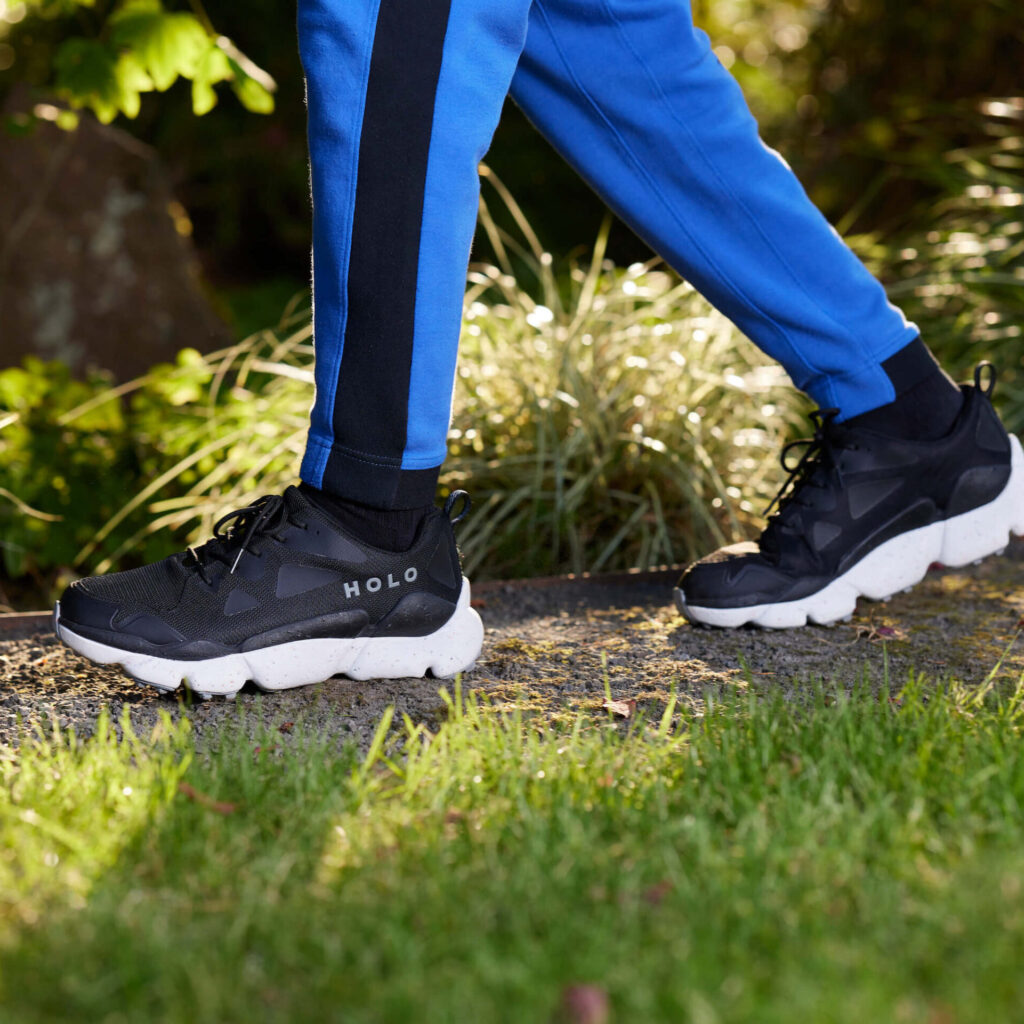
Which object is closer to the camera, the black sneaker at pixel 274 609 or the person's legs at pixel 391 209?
the person's legs at pixel 391 209

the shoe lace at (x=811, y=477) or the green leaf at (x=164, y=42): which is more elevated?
the green leaf at (x=164, y=42)

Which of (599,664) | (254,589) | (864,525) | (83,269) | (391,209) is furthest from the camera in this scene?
(83,269)

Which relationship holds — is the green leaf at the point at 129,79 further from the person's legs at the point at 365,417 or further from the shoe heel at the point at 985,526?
the shoe heel at the point at 985,526

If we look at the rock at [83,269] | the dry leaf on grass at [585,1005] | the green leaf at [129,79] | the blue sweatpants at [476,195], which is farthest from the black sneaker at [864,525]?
the rock at [83,269]

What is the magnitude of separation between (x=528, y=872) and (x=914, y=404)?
3.88ft

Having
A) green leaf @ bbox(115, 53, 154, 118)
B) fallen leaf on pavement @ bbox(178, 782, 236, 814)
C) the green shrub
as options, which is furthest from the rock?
fallen leaf on pavement @ bbox(178, 782, 236, 814)

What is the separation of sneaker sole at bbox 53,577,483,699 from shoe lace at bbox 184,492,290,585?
12 cm

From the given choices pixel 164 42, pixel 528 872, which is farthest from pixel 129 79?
pixel 528 872

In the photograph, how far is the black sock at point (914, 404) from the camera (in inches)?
73.6

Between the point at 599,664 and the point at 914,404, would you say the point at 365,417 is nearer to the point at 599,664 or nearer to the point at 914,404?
the point at 599,664

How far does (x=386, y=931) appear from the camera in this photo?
0.93 metres

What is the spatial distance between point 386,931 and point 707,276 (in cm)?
119

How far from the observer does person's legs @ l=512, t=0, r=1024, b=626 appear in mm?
1708

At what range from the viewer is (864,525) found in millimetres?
1879
